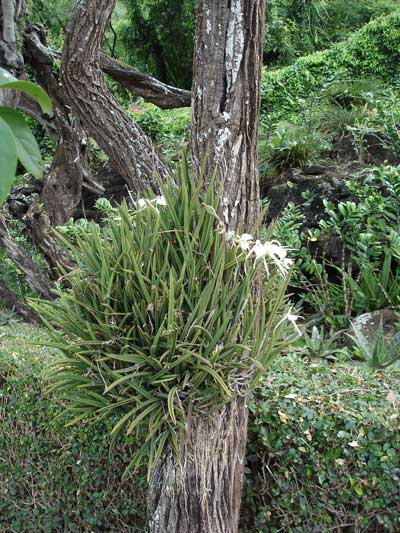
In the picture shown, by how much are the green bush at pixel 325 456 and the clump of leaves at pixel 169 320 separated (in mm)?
393

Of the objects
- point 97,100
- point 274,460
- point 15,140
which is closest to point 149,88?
point 97,100

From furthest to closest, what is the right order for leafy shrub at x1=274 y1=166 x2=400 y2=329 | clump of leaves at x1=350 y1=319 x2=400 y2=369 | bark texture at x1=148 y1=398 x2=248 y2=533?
leafy shrub at x1=274 y1=166 x2=400 y2=329 < clump of leaves at x1=350 y1=319 x2=400 y2=369 < bark texture at x1=148 y1=398 x2=248 y2=533

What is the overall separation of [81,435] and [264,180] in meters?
3.87

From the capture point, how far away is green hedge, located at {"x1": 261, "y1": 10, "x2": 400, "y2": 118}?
33.5 ft

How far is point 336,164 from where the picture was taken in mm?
6047

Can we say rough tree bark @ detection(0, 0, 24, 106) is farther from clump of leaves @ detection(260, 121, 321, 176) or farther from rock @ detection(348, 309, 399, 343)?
rock @ detection(348, 309, 399, 343)

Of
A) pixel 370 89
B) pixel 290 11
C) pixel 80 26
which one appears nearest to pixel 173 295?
pixel 80 26

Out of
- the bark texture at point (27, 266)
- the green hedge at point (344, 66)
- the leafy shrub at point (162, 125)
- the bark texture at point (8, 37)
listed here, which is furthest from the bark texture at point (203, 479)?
the green hedge at point (344, 66)

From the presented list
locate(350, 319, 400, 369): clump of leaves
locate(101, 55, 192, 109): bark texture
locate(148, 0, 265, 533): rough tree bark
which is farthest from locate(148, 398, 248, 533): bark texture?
locate(101, 55, 192, 109): bark texture

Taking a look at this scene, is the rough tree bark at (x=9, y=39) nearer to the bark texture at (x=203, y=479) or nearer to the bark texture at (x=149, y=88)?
the bark texture at (x=149, y=88)

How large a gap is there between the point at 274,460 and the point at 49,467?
1.23 meters

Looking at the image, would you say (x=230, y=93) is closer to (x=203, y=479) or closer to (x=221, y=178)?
(x=221, y=178)

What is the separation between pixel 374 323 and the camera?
4.05 m

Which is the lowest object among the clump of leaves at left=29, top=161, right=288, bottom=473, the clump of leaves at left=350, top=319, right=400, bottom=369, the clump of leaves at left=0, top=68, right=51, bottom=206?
the clump of leaves at left=350, top=319, right=400, bottom=369
